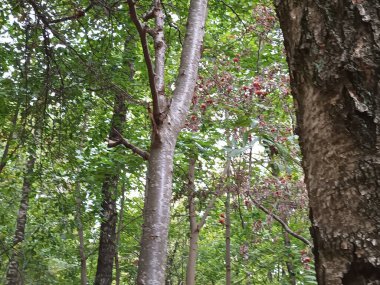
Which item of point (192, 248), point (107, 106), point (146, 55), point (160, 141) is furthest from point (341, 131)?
point (192, 248)

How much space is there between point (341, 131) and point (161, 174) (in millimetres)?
1812

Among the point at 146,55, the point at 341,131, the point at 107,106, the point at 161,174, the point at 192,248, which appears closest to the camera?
the point at 341,131

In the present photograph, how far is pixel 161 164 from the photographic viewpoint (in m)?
2.52

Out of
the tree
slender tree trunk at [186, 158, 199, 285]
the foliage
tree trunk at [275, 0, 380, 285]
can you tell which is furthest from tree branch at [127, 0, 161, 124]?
slender tree trunk at [186, 158, 199, 285]

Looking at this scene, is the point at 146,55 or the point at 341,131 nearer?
the point at 341,131

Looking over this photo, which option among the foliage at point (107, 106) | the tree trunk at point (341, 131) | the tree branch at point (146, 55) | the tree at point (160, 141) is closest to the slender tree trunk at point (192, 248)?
the foliage at point (107, 106)

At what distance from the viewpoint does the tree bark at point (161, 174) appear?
2244 millimetres

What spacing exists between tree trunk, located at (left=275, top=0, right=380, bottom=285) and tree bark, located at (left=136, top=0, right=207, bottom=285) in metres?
1.59

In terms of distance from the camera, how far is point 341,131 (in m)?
0.75

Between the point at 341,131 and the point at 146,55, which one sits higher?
the point at 146,55

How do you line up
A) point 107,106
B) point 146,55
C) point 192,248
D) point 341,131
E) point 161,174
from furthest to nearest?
Result: 1. point 192,248
2. point 107,106
3. point 161,174
4. point 146,55
5. point 341,131

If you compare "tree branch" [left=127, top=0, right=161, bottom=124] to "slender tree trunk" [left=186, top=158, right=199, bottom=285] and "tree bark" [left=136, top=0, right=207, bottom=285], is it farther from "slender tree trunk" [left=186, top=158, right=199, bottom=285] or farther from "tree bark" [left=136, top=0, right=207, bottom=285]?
"slender tree trunk" [left=186, top=158, right=199, bottom=285]

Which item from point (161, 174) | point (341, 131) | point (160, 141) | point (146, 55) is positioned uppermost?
point (146, 55)

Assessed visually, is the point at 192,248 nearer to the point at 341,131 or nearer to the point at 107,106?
the point at 107,106
